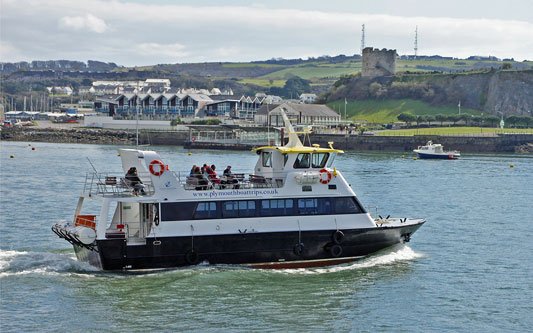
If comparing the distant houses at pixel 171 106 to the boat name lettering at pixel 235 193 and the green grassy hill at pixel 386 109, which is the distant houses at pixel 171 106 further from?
the boat name lettering at pixel 235 193

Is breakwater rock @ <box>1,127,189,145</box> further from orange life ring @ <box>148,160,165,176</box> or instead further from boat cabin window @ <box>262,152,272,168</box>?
orange life ring @ <box>148,160,165,176</box>

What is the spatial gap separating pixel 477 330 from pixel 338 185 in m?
7.54

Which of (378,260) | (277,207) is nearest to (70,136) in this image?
(277,207)

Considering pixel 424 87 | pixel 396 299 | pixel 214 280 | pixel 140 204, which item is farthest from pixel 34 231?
pixel 424 87

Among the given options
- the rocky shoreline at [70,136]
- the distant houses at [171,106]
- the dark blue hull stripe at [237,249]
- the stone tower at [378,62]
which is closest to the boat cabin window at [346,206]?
the dark blue hull stripe at [237,249]

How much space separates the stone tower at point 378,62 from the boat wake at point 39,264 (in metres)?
146

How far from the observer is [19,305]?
2034 cm

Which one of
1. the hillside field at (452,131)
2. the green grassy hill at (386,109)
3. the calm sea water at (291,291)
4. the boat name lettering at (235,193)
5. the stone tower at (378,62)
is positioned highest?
the stone tower at (378,62)

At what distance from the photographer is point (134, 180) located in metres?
23.8

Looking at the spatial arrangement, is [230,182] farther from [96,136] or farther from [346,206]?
[96,136]

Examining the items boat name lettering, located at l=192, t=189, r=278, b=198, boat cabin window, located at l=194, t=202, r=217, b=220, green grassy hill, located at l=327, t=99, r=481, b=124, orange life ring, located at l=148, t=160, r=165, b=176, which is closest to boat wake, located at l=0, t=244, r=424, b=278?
boat cabin window, located at l=194, t=202, r=217, b=220

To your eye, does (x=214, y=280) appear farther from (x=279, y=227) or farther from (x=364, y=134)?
(x=364, y=134)

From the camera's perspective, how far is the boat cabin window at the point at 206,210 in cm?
2367

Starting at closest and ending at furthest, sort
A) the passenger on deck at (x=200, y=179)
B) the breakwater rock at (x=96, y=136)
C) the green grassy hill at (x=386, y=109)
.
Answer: the passenger on deck at (x=200, y=179), the breakwater rock at (x=96, y=136), the green grassy hill at (x=386, y=109)
